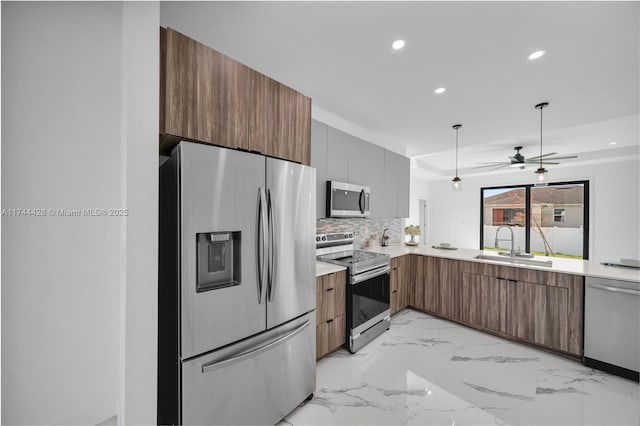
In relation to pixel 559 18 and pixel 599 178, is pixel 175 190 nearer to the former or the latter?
pixel 559 18

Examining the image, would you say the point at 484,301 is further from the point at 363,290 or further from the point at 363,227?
the point at 363,227

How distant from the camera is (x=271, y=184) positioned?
158 centimetres

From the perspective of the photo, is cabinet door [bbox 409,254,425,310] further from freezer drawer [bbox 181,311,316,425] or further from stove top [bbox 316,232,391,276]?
freezer drawer [bbox 181,311,316,425]

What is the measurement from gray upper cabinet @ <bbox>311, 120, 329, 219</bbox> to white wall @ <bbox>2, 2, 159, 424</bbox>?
160cm

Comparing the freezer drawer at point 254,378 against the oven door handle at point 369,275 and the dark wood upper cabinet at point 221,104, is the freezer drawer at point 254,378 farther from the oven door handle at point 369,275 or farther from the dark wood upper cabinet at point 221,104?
the dark wood upper cabinet at point 221,104

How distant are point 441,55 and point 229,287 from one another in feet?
6.96

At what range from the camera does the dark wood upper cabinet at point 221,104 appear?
1303mm

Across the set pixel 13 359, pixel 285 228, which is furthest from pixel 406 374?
pixel 13 359

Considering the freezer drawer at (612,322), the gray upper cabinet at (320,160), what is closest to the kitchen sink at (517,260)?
the freezer drawer at (612,322)

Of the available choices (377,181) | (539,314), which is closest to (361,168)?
(377,181)

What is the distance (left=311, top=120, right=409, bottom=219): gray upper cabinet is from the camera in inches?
110

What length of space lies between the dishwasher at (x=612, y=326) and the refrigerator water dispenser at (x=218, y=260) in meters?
2.93

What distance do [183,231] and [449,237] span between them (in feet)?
25.7

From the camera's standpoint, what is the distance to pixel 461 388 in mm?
2020
